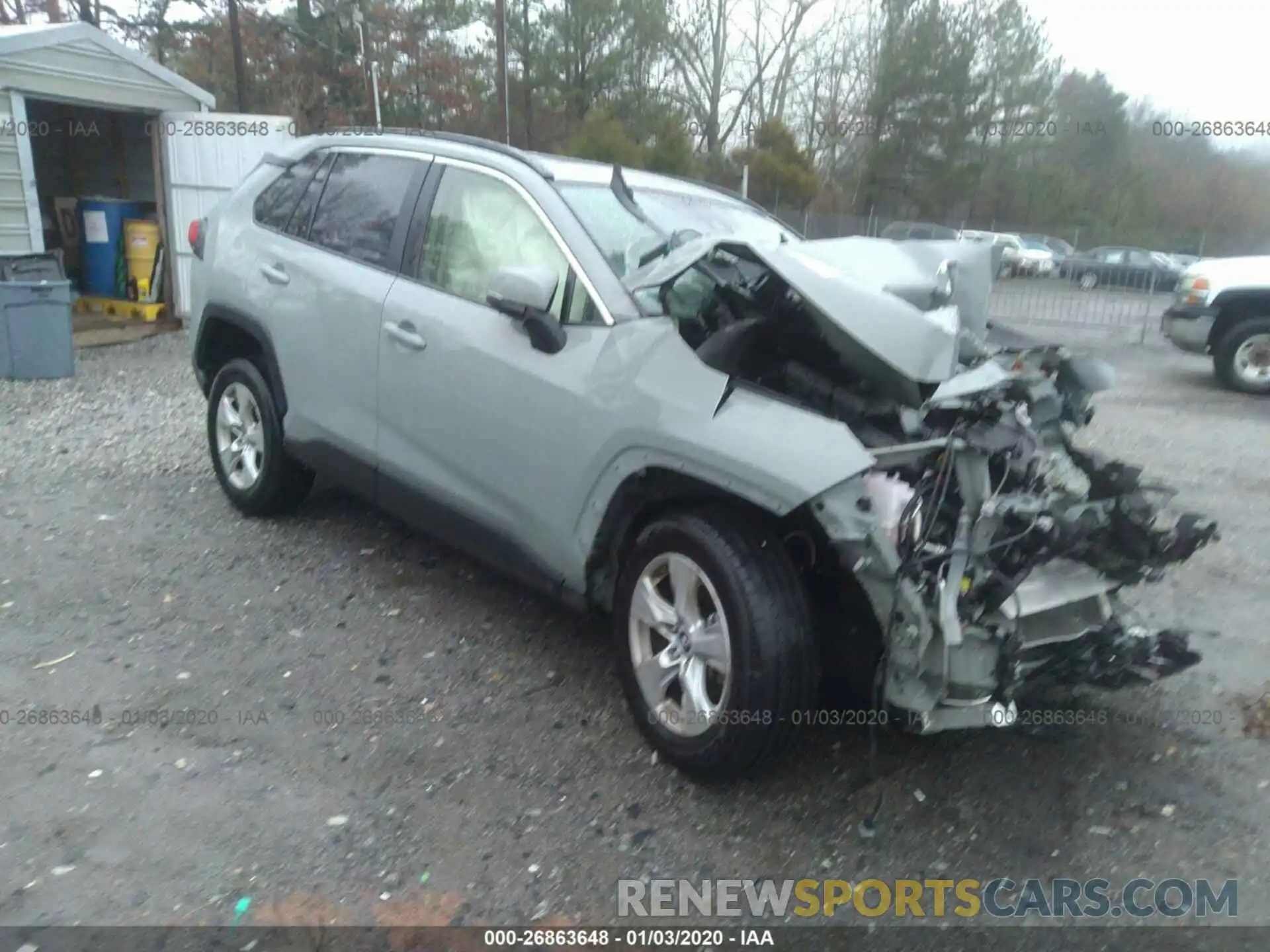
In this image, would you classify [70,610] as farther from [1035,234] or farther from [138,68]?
[1035,234]

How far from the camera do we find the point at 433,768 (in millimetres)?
3398

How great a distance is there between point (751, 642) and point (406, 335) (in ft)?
6.49

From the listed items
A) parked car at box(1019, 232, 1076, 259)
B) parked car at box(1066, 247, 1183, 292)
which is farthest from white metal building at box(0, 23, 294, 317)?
parked car at box(1019, 232, 1076, 259)

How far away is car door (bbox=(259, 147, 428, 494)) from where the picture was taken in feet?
14.4

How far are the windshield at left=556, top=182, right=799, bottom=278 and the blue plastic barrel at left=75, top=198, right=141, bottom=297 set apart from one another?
32.7 ft

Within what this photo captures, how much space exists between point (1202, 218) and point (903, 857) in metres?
37.6

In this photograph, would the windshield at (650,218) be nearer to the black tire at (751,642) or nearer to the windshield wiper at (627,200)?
the windshield wiper at (627,200)

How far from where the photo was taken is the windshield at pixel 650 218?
3834mm

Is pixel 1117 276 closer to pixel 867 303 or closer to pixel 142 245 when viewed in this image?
pixel 142 245

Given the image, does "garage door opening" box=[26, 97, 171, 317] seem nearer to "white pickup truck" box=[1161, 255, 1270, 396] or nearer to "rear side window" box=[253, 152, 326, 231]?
"rear side window" box=[253, 152, 326, 231]

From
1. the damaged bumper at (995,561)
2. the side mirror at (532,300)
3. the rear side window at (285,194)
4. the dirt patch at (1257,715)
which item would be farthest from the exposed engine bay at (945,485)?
the rear side window at (285,194)

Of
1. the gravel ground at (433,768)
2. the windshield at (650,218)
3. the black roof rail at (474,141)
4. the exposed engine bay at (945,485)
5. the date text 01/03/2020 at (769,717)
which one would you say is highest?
the black roof rail at (474,141)

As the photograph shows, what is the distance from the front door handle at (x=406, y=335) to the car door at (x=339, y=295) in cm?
11

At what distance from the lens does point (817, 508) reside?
2895 millimetres
